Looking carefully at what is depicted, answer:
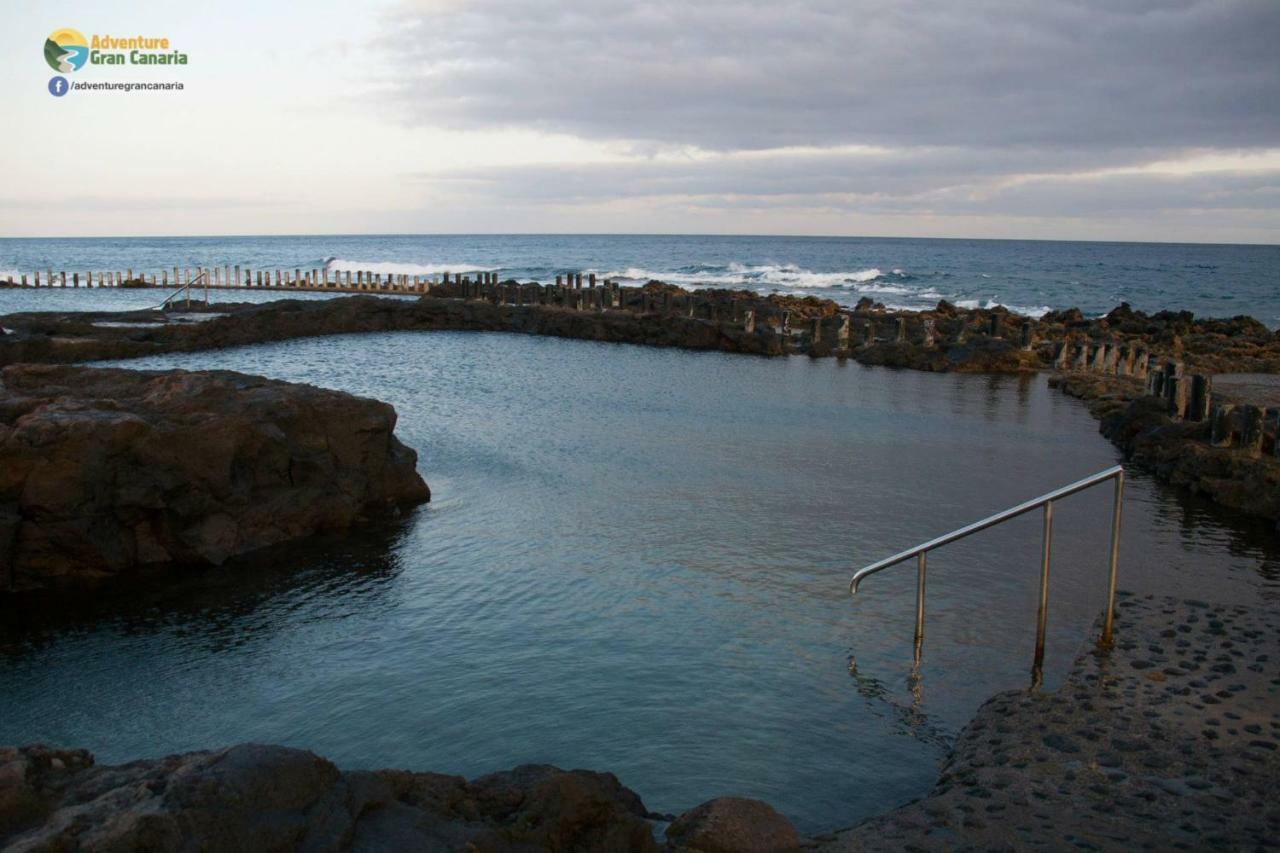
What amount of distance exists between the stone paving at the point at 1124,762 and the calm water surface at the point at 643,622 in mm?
510

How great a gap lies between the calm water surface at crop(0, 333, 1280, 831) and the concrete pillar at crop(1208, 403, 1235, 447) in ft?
3.88

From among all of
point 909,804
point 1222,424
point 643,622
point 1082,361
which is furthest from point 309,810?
point 1082,361

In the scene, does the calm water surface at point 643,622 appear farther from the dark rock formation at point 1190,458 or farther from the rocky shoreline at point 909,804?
the rocky shoreline at point 909,804

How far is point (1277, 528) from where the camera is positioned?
42.2 feet

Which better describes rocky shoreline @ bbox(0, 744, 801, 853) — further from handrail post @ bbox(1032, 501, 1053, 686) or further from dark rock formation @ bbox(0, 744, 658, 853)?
handrail post @ bbox(1032, 501, 1053, 686)

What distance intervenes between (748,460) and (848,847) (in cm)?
1162

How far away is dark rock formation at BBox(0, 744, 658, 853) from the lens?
398 cm

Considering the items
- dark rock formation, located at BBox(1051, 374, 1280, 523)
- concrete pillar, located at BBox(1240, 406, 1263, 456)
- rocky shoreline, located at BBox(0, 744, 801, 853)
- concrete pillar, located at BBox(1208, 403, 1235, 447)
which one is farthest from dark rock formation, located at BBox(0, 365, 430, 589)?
concrete pillar, located at BBox(1240, 406, 1263, 456)

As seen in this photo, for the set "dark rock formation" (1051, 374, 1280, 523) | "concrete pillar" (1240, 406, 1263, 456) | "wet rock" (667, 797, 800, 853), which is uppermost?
"concrete pillar" (1240, 406, 1263, 456)

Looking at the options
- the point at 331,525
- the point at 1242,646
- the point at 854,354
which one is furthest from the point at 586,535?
the point at 854,354

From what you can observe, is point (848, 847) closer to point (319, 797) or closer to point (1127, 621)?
point (319, 797)

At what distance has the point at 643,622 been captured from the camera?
9.68m

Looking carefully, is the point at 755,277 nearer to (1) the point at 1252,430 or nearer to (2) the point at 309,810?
(1) the point at 1252,430

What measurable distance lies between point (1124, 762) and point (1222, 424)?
11057 millimetres
